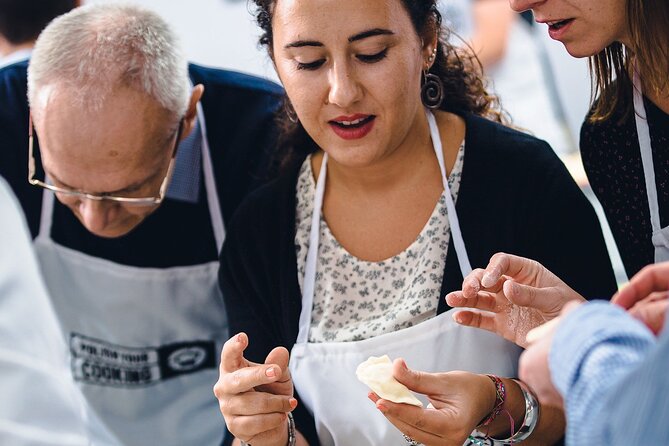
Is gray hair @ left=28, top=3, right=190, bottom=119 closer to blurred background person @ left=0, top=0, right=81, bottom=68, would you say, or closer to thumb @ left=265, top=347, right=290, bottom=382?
blurred background person @ left=0, top=0, right=81, bottom=68

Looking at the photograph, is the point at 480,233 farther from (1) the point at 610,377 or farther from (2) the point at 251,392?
(1) the point at 610,377

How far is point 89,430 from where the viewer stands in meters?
2.11

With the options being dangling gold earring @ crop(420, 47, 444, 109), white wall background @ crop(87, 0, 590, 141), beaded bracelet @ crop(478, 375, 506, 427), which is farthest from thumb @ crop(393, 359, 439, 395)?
white wall background @ crop(87, 0, 590, 141)

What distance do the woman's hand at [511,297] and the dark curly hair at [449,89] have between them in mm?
482

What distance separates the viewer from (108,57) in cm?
190

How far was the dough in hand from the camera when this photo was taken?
1.41 metres

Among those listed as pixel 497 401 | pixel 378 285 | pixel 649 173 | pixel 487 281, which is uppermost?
pixel 649 173

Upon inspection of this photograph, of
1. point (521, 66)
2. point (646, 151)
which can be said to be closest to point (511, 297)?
point (646, 151)

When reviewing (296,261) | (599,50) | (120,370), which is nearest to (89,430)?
(120,370)

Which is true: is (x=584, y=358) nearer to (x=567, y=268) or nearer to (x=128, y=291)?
(x=567, y=268)

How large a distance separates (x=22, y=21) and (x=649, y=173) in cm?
162

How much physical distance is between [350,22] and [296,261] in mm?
496

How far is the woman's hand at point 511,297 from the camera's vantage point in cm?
145

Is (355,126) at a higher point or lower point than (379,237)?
higher
